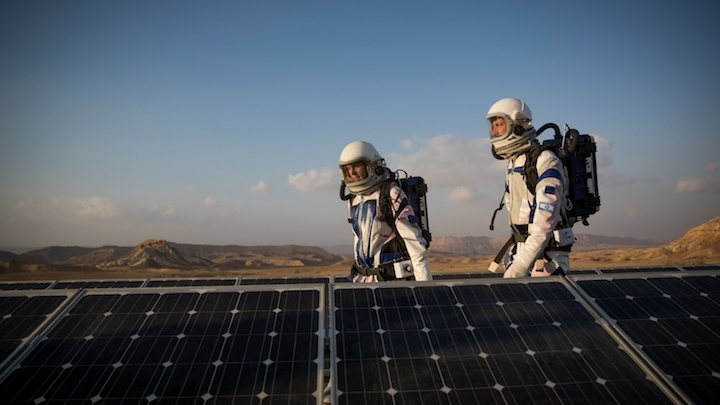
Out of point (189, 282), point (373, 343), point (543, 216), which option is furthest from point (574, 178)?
point (189, 282)

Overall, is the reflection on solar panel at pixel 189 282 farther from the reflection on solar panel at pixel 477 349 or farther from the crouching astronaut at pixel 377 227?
the reflection on solar panel at pixel 477 349

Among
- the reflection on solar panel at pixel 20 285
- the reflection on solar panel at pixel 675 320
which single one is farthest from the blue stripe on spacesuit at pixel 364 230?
the reflection on solar panel at pixel 20 285

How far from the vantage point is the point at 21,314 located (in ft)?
14.4

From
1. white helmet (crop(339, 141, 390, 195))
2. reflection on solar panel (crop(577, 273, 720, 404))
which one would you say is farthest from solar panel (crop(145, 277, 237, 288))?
reflection on solar panel (crop(577, 273, 720, 404))

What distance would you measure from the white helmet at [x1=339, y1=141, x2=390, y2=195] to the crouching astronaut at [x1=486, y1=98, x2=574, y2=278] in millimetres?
1935

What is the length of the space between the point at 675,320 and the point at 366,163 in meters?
4.39

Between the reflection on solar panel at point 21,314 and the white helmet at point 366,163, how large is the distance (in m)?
4.07

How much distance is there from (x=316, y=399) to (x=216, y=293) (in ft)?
5.94

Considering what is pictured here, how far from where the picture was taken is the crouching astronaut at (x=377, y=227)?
654 cm

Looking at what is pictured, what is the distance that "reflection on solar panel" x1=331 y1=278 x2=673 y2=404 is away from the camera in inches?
136

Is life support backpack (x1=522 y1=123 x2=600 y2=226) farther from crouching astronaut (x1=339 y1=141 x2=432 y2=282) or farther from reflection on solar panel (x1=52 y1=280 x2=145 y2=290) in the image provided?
reflection on solar panel (x1=52 y1=280 x2=145 y2=290)

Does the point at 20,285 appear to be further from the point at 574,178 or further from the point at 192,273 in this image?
the point at 192,273

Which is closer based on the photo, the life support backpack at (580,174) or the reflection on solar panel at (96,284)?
the life support backpack at (580,174)

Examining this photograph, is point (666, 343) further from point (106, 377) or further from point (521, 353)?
point (106, 377)
